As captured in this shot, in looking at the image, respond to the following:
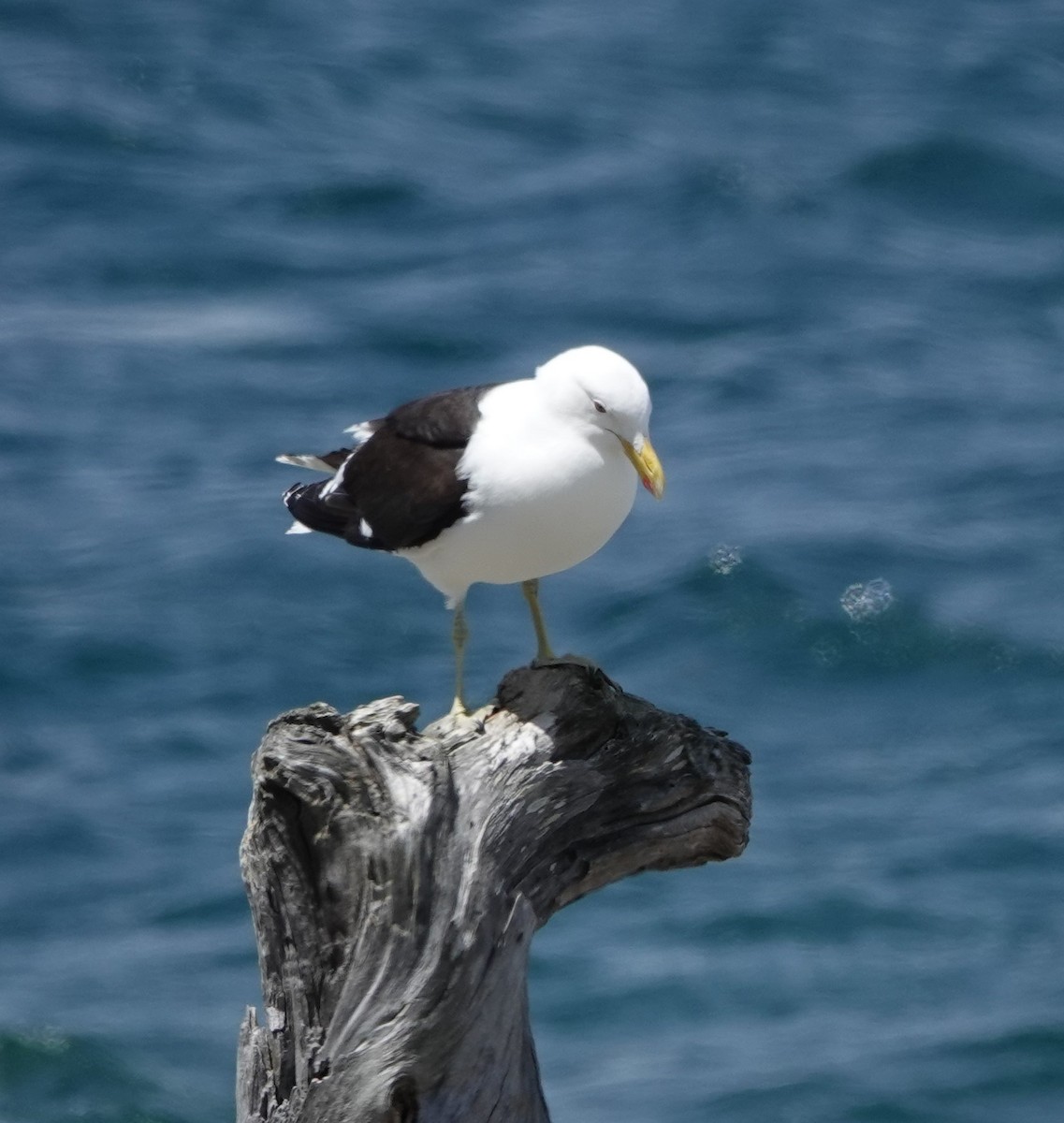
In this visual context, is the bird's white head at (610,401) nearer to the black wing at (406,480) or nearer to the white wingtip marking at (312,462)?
the black wing at (406,480)

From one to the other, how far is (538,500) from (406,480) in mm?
734

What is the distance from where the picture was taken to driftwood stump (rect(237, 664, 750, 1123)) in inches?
265

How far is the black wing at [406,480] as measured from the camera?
24.8 ft

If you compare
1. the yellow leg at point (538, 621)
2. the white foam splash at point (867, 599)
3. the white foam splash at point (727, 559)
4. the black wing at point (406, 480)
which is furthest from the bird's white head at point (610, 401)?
the white foam splash at point (867, 599)

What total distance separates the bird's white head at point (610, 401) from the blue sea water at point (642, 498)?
26.5 feet

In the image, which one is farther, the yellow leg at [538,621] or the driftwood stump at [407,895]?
the yellow leg at [538,621]

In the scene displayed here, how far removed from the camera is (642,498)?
64.7 feet

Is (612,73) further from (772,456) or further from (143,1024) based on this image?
(143,1024)

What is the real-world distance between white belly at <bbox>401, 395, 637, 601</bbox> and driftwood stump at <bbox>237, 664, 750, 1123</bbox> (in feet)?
1.36

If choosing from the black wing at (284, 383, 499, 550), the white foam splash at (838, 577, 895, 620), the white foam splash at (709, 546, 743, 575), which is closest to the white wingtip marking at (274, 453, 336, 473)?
the black wing at (284, 383, 499, 550)

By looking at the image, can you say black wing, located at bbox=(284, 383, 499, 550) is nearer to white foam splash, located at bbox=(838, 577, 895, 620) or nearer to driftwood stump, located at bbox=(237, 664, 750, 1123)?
driftwood stump, located at bbox=(237, 664, 750, 1123)

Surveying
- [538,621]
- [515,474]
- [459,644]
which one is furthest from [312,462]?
[515,474]

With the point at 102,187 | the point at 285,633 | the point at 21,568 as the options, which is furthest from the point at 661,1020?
the point at 102,187

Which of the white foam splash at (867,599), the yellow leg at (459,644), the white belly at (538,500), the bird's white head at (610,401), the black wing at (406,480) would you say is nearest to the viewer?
the bird's white head at (610,401)
